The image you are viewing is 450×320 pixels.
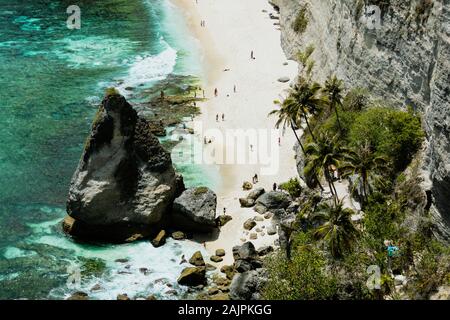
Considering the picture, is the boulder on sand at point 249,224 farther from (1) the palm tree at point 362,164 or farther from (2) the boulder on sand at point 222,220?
(1) the palm tree at point 362,164

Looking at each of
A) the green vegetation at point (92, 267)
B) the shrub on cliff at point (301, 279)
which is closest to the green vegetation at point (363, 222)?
the shrub on cliff at point (301, 279)

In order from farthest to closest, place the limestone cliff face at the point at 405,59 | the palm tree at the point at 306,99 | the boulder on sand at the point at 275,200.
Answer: the boulder on sand at the point at 275,200 < the palm tree at the point at 306,99 < the limestone cliff face at the point at 405,59

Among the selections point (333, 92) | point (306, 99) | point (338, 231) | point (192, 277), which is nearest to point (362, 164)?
→ point (338, 231)

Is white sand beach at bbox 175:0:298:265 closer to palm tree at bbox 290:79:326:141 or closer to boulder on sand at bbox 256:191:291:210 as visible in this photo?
boulder on sand at bbox 256:191:291:210

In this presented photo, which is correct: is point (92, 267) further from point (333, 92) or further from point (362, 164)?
point (333, 92)

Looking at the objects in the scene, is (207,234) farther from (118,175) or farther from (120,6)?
(120,6)
